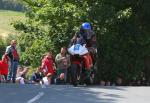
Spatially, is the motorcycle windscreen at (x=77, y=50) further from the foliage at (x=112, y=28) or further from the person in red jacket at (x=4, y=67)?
the foliage at (x=112, y=28)

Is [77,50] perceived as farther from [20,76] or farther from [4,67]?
[20,76]

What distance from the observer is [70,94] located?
14266 millimetres

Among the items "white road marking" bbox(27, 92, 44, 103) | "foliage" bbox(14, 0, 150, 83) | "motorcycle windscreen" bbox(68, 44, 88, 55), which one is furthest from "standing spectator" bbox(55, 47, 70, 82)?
"foliage" bbox(14, 0, 150, 83)

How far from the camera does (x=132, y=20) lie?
26.3 meters

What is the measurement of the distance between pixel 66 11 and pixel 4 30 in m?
83.1

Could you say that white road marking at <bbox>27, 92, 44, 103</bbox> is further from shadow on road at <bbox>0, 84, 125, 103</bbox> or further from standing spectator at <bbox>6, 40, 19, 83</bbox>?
standing spectator at <bbox>6, 40, 19, 83</bbox>

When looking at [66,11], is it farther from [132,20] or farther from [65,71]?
[65,71]

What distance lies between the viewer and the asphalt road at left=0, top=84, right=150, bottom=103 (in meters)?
13.1

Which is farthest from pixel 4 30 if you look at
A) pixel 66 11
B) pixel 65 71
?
pixel 65 71

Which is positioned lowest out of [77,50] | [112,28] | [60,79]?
[60,79]

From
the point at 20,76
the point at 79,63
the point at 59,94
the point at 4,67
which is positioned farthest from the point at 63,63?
the point at 59,94

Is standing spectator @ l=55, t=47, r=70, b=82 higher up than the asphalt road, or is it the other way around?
standing spectator @ l=55, t=47, r=70, b=82

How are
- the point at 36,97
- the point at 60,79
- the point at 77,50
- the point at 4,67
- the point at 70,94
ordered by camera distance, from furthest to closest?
the point at 4,67, the point at 60,79, the point at 77,50, the point at 70,94, the point at 36,97

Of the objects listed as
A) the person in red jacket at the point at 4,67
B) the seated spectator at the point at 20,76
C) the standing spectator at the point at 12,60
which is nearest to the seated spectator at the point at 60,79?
the seated spectator at the point at 20,76
